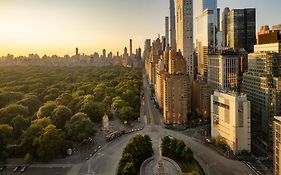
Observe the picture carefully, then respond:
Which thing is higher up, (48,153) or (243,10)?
(243,10)

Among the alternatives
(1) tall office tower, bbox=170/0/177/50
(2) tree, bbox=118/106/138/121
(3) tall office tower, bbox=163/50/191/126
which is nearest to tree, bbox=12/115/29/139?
(2) tree, bbox=118/106/138/121

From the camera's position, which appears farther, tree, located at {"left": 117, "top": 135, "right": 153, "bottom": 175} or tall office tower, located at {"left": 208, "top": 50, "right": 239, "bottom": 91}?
tall office tower, located at {"left": 208, "top": 50, "right": 239, "bottom": 91}

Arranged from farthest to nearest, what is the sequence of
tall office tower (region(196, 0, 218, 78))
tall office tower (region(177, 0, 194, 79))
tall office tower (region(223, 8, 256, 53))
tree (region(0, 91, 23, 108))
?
tall office tower (region(177, 0, 194, 79))
tall office tower (region(196, 0, 218, 78))
tall office tower (region(223, 8, 256, 53))
tree (region(0, 91, 23, 108))

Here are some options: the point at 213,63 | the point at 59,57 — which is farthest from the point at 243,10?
the point at 59,57

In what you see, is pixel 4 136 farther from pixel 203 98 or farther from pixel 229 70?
pixel 229 70

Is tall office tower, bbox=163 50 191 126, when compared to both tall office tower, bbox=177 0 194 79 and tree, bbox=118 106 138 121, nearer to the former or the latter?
tree, bbox=118 106 138 121

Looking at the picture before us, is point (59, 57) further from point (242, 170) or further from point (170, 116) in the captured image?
point (242, 170)

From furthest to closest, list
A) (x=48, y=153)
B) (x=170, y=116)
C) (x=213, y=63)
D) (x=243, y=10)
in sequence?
(x=243, y=10) < (x=213, y=63) < (x=170, y=116) < (x=48, y=153)
